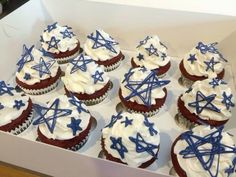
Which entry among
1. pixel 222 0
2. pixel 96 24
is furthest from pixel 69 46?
pixel 222 0

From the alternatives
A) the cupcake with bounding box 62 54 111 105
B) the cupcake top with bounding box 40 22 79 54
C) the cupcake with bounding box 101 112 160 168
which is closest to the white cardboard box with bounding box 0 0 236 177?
the cupcake top with bounding box 40 22 79 54

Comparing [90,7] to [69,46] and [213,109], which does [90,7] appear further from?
[213,109]

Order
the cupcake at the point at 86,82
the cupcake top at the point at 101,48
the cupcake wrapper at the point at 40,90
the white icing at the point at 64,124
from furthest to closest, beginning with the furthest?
the cupcake top at the point at 101,48 → the cupcake wrapper at the point at 40,90 → the cupcake at the point at 86,82 → the white icing at the point at 64,124

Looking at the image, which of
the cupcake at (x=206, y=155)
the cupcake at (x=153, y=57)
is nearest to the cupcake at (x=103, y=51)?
the cupcake at (x=153, y=57)

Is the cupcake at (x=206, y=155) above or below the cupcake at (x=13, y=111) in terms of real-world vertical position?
below

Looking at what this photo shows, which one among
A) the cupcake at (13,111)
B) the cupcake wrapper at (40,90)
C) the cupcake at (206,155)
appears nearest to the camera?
the cupcake at (206,155)

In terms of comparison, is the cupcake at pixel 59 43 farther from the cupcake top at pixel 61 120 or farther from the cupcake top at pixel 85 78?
the cupcake top at pixel 61 120
